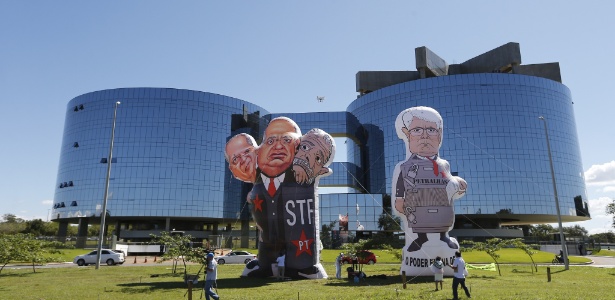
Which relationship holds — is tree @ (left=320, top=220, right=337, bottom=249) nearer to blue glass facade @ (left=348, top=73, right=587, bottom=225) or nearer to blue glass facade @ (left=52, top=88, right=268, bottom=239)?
blue glass facade @ (left=348, top=73, right=587, bottom=225)

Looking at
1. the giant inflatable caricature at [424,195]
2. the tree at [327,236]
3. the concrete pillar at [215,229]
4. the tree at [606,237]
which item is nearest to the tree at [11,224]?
the concrete pillar at [215,229]

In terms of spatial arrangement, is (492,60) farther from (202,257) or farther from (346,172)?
(202,257)

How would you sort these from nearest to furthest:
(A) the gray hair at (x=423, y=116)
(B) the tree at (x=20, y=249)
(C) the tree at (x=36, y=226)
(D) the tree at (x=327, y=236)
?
(A) the gray hair at (x=423, y=116), (B) the tree at (x=20, y=249), (D) the tree at (x=327, y=236), (C) the tree at (x=36, y=226)

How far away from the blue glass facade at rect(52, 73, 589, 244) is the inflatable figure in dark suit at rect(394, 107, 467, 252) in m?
41.3

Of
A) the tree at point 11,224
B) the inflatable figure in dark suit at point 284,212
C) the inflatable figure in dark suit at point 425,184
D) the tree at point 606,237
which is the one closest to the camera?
the inflatable figure in dark suit at point 284,212

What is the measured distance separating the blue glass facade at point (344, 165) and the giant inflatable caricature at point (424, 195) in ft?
135

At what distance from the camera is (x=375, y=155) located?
72.2 meters

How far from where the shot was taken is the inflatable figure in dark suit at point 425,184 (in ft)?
62.7

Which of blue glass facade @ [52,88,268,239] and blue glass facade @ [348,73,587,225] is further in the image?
blue glass facade @ [52,88,268,239]

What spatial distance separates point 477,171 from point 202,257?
53982 mm

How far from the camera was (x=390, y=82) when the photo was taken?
254 ft

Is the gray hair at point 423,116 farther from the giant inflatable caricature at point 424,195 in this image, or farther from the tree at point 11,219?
the tree at point 11,219

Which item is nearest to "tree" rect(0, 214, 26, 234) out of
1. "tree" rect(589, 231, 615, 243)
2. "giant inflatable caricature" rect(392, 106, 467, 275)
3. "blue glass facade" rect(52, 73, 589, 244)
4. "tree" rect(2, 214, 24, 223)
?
"tree" rect(2, 214, 24, 223)

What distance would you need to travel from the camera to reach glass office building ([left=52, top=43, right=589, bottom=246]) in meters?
62.4
